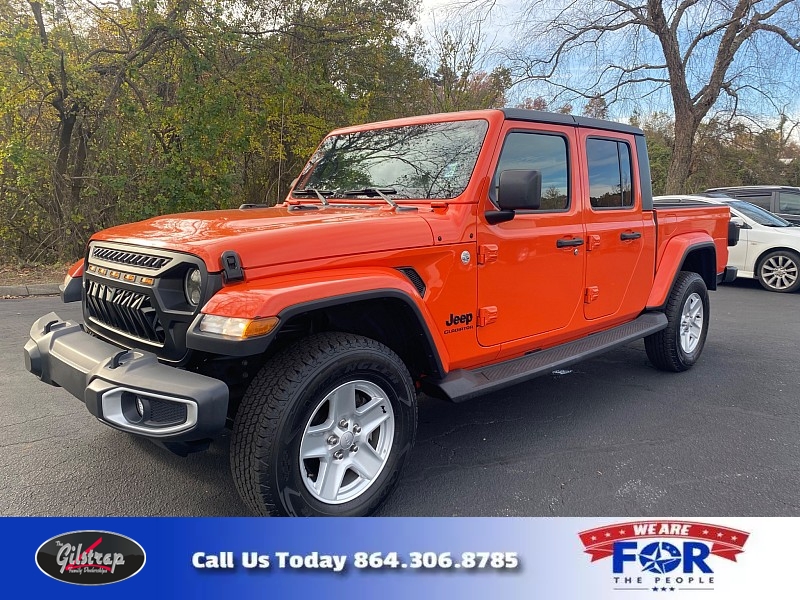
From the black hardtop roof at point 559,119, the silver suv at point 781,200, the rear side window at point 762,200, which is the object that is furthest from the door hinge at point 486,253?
the rear side window at point 762,200

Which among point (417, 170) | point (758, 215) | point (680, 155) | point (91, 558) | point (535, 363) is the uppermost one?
point (680, 155)

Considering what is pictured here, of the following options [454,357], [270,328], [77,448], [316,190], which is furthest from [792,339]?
[77,448]

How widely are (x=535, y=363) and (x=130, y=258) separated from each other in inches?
90.5

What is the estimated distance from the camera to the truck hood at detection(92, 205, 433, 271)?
2.39m

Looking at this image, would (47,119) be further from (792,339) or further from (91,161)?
(792,339)

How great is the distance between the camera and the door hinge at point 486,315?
3.14 m

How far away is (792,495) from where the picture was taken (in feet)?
9.63

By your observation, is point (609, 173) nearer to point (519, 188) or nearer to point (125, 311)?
point (519, 188)

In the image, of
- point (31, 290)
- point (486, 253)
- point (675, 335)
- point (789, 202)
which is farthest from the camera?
point (789, 202)

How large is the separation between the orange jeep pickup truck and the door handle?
1cm

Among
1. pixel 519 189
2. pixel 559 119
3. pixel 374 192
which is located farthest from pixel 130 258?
pixel 559 119

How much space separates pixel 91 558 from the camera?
210cm

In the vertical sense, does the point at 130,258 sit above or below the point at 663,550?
above

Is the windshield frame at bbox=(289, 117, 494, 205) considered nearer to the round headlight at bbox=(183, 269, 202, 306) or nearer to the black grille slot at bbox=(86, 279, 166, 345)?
the round headlight at bbox=(183, 269, 202, 306)
